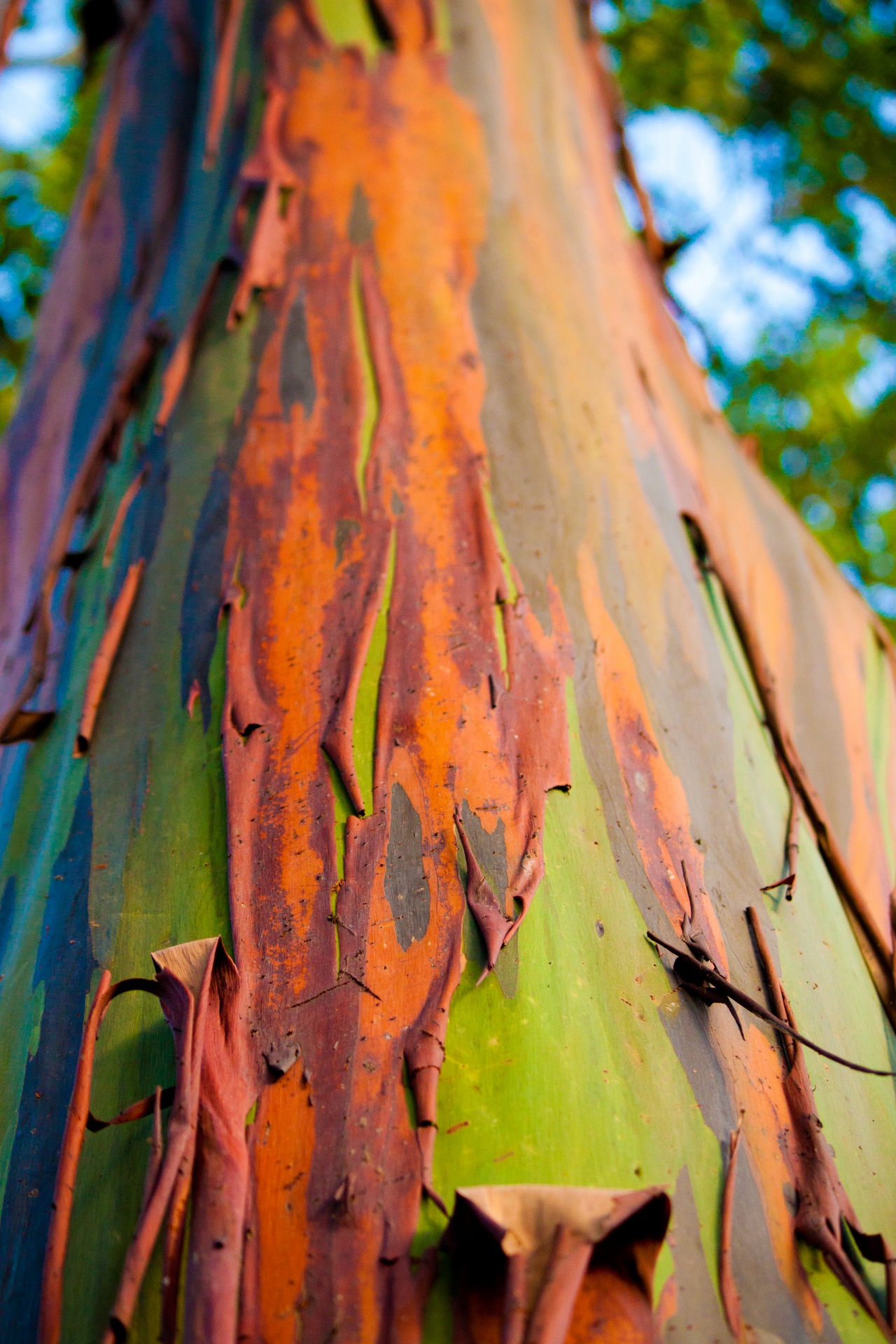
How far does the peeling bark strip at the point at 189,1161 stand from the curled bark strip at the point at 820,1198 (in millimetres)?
416

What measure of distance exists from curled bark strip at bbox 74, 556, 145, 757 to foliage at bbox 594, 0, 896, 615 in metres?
2.30

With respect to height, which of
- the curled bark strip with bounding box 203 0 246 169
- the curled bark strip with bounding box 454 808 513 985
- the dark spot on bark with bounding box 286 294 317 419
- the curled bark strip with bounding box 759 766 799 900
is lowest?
the curled bark strip with bounding box 454 808 513 985

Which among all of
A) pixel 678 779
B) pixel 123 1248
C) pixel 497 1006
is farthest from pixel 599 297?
pixel 123 1248

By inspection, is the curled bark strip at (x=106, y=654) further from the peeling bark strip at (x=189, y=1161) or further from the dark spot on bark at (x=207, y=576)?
the peeling bark strip at (x=189, y=1161)

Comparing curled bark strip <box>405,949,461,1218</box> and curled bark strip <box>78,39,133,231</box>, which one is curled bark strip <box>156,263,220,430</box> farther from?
curled bark strip <box>405,949,461,1218</box>

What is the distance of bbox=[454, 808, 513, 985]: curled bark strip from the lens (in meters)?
0.78

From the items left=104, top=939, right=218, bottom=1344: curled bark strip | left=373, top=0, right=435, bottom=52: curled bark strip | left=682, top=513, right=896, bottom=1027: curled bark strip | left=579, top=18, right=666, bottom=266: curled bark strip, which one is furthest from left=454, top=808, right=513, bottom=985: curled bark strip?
left=579, top=18, right=666, bottom=266: curled bark strip

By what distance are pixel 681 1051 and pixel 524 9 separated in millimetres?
1889

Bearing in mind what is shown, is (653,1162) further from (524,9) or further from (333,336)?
(524,9)

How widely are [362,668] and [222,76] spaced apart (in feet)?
4.03

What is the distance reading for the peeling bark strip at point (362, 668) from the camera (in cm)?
69

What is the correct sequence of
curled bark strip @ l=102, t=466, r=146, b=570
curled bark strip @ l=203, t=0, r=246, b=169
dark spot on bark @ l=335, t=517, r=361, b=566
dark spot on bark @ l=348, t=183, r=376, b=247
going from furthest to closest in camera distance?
curled bark strip @ l=203, t=0, r=246, b=169
dark spot on bark @ l=348, t=183, r=376, b=247
curled bark strip @ l=102, t=466, r=146, b=570
dark spot on bark @ l=335, t=517, r=361, b=566

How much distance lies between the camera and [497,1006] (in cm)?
76

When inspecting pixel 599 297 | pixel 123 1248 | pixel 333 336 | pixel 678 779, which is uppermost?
pixel 599 297
